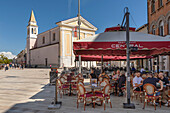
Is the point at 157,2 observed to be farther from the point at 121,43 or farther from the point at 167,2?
the point at 121,43

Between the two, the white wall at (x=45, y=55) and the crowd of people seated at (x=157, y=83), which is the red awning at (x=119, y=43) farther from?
the white wall at (x=45, y=55)

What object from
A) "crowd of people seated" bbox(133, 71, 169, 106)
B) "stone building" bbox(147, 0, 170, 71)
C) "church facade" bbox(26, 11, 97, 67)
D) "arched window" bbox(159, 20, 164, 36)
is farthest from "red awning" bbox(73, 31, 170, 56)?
"church facade" bbox(26, 11, 97, 67)

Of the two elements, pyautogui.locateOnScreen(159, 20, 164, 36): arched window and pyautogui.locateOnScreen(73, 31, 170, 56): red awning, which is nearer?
pyautogui.locateOnScreen(73, 31, 170, 56): red awning

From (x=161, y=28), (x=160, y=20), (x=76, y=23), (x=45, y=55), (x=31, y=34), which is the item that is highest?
(x=76, y=23)

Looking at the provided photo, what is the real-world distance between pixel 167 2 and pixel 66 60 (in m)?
29.5

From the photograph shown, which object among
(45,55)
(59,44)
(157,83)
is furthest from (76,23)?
(157,83)

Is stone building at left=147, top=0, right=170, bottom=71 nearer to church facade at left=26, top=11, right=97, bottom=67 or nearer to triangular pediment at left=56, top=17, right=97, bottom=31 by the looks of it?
church facade at left=26, top=11, right=97, bottom=67

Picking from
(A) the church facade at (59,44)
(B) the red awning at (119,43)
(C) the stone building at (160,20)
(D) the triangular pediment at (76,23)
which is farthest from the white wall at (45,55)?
(B) the red awning at (119,43)

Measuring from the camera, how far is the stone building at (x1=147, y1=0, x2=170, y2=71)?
680 inches

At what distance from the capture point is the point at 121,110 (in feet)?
18.8

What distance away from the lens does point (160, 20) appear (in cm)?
1894

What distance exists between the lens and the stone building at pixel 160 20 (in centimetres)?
1727

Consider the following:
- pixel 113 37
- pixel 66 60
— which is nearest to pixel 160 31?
pixel 113 37

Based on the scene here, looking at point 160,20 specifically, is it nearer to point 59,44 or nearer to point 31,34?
point 59,44
